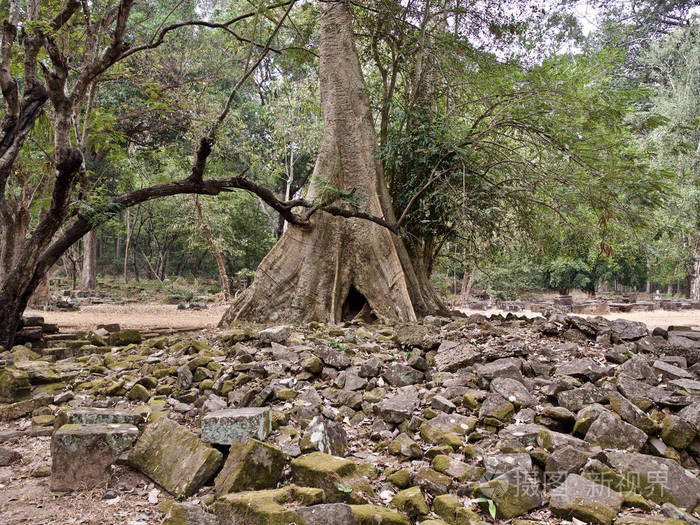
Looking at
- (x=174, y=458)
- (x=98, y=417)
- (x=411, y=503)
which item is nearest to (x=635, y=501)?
(x=411, y=503)

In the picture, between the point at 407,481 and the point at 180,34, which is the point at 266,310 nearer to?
the point at 407,481

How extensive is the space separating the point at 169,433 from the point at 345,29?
24.1 ft

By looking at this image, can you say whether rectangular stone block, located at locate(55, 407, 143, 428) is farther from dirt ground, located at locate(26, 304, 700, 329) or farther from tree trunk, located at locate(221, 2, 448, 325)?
dirt ground, located at locate(26, 304, 700, 329)

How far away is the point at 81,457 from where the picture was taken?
2629 millimetres

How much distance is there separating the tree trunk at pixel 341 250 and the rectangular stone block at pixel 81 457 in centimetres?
394

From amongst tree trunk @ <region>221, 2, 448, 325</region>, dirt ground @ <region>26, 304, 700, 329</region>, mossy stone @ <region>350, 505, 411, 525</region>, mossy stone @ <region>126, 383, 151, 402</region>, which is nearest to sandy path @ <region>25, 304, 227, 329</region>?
dirt ground @ <region>26, 304, 700, 329</region>

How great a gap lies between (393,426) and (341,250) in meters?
4.05

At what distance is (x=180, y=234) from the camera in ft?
90.4

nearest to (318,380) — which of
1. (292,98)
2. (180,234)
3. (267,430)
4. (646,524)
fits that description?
(267,430)

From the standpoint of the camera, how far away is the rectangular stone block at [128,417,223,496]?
2529 mm

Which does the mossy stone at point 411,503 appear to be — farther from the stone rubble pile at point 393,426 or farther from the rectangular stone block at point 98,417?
the rectangular stone block at point 98,417

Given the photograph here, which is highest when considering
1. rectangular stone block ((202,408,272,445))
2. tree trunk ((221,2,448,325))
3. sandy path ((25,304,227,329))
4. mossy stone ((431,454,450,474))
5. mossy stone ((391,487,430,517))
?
tree trunk ((221,2,448,325))

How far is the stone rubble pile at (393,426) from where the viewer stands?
223cm

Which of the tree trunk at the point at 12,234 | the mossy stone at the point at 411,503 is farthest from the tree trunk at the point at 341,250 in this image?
the tree trunk at the point at 12,234
